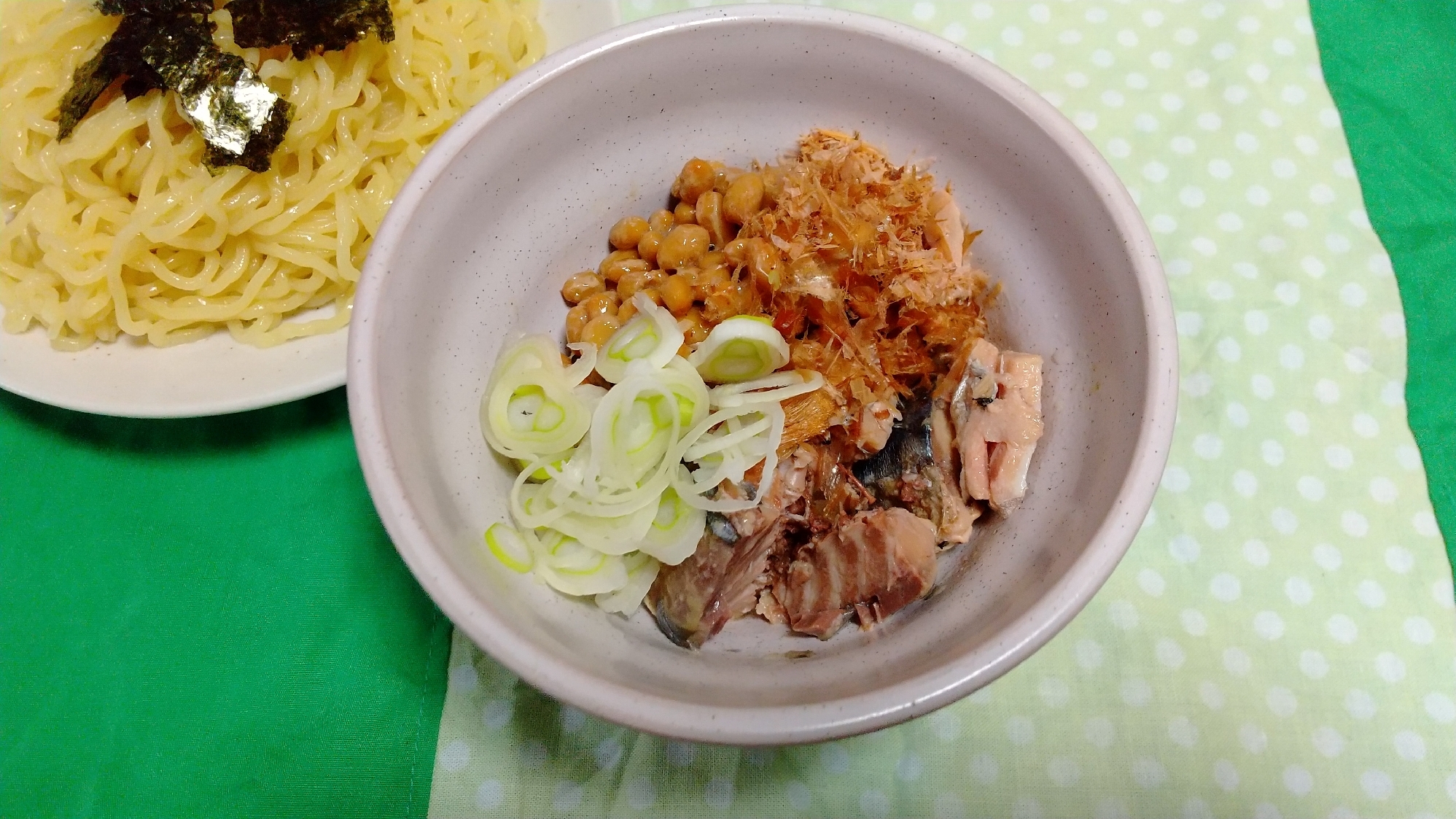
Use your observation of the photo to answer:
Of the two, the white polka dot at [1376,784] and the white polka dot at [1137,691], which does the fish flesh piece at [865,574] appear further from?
the white polka dot at [1376,784]

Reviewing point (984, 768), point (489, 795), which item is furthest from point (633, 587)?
point (984, 768)

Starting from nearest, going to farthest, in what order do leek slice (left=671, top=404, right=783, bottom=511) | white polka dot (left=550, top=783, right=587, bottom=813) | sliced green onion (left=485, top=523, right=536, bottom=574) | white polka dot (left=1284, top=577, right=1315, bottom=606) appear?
sliced green onion (left=485, top=523, right=536, bottom=574) → leek slice (left=671, top=404, right=783, bottom=511) → white polka dot (left=550, top=783, right=587, bottom=813) → white polka dot (left=1284, top=577, right=1315, bottom=606)

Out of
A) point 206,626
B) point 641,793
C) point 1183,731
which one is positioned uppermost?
point 1183,731

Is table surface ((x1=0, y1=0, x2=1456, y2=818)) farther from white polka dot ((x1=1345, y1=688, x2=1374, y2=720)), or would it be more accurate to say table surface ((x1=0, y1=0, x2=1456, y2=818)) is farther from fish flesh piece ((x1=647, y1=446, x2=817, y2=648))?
fish flesh piece ((x1=647, y1=446, x2=817, y2=648))

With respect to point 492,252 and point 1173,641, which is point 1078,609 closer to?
point 1173,641

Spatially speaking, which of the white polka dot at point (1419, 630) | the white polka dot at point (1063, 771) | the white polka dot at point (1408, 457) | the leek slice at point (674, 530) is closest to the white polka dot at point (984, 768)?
the white polka dot at point (1063, 771)

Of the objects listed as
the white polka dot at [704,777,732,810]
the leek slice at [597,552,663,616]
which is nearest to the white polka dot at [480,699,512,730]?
the white polka dot at [704,777,732,810]

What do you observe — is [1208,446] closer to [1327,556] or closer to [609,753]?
[1327,556]
